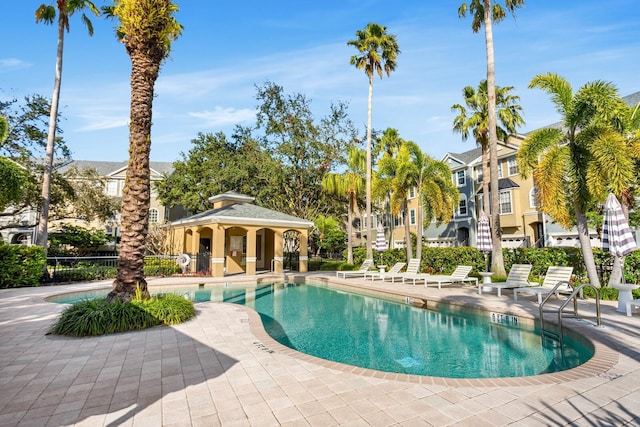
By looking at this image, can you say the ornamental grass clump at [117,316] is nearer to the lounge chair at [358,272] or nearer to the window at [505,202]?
the lounge chair at [358,272]

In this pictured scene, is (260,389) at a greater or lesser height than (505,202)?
lesser

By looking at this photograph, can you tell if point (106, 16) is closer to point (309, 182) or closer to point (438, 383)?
point (438, 383)

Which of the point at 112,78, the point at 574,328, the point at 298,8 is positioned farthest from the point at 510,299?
the point at 112,78

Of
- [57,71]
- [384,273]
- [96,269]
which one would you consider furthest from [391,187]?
[57,71]

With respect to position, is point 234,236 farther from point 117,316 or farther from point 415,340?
point 415,340

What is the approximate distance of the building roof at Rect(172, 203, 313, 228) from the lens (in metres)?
21.6

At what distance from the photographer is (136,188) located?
29.2ft

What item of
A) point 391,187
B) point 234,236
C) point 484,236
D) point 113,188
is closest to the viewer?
point 484,236

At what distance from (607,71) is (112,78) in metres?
20.6

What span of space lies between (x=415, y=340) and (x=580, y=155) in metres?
9.87

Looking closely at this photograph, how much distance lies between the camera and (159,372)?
515cm

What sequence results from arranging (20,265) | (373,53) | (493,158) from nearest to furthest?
(20,265) → (493,158) → (373,53)

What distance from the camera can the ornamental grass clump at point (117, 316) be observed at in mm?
7445

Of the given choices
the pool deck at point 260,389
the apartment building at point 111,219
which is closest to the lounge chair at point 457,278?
the pool deck at point 260,389
